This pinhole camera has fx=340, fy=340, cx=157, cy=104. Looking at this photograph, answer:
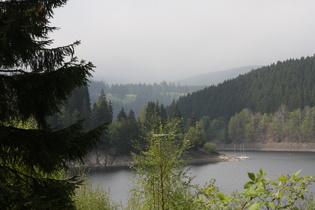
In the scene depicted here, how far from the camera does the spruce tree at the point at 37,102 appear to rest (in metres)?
6.02

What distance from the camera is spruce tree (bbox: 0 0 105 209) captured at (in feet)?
19.8

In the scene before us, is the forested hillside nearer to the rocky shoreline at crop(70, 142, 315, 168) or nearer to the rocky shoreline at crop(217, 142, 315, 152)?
the rocky shoreline at crop(217, 142, 315, 152)

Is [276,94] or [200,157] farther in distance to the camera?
[276,94]

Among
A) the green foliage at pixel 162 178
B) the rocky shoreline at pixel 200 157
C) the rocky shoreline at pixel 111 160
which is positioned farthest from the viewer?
the rocky shoreline at pixel 200 157

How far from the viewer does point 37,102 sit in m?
6.53

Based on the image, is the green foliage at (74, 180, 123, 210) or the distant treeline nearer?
the green foliage at (74, 180, 123, 210)

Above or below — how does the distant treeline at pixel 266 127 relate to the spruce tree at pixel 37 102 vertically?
below

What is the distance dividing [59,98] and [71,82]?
22.7 inches

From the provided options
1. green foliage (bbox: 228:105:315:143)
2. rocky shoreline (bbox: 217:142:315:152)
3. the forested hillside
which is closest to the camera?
rocky shoreline (bbox: 217:142:315:152)

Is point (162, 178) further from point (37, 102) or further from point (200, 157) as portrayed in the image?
point (200, 157)

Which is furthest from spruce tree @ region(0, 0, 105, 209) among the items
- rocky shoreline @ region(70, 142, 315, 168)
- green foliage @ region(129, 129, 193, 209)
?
rocky shoreline @ region(70, 142, 315, 168)

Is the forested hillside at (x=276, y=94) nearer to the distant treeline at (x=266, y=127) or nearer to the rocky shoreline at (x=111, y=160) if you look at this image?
the distant treeline at (x=266, y=127)

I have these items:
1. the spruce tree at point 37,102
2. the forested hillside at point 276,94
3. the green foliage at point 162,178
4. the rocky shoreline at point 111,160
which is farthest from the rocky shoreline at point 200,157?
the spruce tree at point 37,102

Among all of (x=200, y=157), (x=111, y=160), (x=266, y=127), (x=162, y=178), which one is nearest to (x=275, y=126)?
(x=266, y=127)
